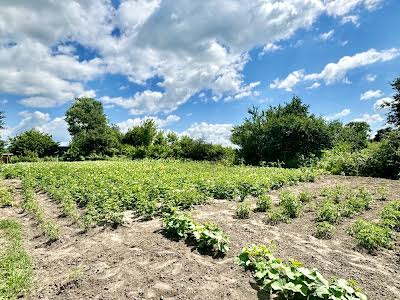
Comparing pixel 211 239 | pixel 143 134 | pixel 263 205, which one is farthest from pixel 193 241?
pixel 143 134

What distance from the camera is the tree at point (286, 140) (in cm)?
2162

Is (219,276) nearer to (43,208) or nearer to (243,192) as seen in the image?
(243,192)

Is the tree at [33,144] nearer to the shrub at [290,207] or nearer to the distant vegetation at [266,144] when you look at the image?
the distant vegetation at [266,144]

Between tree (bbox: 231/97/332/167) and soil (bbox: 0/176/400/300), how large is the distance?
14959 mm

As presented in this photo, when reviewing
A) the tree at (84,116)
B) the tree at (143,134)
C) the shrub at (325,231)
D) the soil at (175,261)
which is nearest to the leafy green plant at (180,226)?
the soil at (175,261)

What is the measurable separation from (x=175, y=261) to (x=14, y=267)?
7.53 ft

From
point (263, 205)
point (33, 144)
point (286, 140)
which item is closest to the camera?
point (263, 205)

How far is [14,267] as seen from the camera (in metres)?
4.82

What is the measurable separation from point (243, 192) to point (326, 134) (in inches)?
575

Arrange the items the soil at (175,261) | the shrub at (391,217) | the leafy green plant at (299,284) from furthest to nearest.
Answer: the shrub at (391,217) → the soil at (175,261) → the leafy green plant at (299,284)

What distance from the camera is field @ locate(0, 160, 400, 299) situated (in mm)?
3990

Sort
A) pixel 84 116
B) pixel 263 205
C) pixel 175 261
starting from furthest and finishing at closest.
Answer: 1. pixel 84 116
2. pixel 263 205
3. pixel 175 261

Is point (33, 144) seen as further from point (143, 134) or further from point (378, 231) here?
point (378, 231)

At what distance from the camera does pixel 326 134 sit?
21672 millimetres
